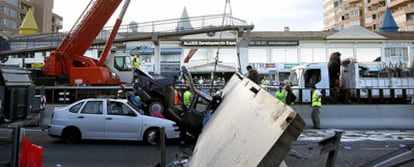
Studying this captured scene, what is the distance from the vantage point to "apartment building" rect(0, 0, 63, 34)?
76688 mm

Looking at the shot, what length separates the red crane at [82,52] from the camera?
15453 millimetres

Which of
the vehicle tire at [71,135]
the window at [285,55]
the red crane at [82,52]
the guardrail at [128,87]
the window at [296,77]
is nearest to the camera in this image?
the vehicle tire at [71,135]

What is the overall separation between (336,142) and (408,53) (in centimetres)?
4750

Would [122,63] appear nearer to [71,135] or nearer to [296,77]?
[71,135]

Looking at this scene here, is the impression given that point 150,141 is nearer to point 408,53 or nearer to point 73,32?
point 73,32

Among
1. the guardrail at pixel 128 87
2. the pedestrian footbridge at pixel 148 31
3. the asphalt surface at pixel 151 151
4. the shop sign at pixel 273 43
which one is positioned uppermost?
the shop sign at pixel 273 43

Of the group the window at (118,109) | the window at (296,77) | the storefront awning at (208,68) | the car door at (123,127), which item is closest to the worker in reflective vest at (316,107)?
the window at (296,77)

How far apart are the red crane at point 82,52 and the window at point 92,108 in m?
5.41

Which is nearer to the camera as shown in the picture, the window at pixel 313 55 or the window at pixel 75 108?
the window at pixel 75 108

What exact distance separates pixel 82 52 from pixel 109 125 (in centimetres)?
750

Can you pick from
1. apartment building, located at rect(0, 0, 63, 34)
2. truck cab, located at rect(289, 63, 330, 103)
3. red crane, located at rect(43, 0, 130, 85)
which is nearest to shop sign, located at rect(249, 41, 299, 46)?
truck cab, located at rect(289, 63, 330, 103)

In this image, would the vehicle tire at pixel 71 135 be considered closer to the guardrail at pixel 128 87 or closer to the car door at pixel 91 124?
the car door at pixel 91 124

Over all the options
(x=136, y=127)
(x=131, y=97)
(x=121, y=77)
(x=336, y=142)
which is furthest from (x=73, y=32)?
(x=336, y=142)

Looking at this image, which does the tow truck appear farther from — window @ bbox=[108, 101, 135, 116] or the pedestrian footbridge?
the pedestrian footbridge
